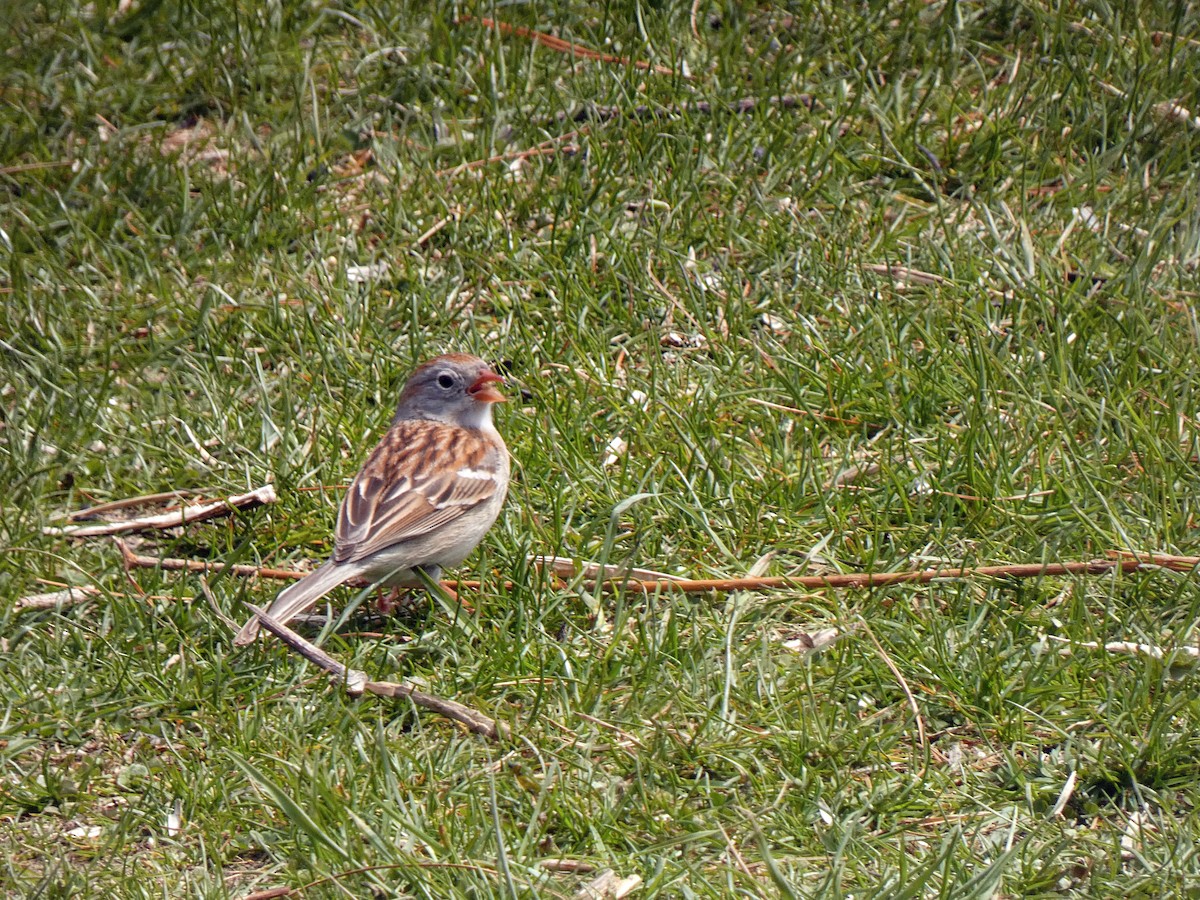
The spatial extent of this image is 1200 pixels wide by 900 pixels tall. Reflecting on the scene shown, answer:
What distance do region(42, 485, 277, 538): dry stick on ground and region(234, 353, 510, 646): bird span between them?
46 cm

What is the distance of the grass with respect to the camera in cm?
431

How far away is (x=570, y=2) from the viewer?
8.19m

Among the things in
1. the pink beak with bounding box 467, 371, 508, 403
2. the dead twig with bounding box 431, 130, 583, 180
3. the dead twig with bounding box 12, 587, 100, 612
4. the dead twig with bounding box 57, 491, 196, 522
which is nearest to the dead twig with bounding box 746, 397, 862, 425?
the pink beak with bounding box 467, 371, 508, 403

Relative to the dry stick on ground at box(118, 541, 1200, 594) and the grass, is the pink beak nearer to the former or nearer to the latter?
the grass

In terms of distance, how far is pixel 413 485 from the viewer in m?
5.42

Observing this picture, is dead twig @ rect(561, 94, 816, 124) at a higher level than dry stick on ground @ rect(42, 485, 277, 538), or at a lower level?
higher

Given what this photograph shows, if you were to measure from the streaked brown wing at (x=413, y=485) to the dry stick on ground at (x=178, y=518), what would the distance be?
45cm

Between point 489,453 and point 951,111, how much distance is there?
324cm

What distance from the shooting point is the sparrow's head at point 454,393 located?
5.81 metres

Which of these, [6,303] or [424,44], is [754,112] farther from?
[6,303]

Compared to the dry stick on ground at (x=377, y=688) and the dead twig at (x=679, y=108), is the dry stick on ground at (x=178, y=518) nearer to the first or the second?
the dry stick on ground at (x=377, y=688)

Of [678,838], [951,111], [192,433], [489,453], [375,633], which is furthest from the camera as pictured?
[951,111]

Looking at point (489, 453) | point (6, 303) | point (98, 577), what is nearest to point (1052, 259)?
point (489, 453)

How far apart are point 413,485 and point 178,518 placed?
1.00 meters
